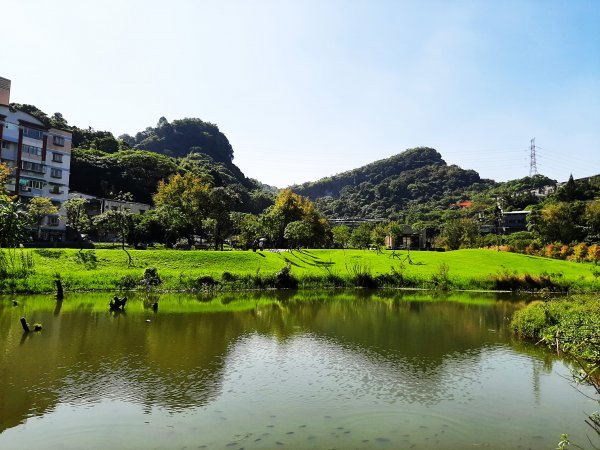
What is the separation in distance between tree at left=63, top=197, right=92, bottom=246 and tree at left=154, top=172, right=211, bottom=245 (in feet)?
38.5

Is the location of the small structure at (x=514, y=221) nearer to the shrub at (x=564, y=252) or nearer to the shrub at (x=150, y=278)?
the shrub at (x=564, y=252)

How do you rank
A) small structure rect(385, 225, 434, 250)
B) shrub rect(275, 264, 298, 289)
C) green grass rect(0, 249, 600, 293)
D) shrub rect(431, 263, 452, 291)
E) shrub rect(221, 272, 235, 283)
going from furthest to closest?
small structure rect(385, 225, 434, 250) → shrub rect(431, 263, 452, 291) → shrub rect(275, 264, 298, 289) → shrub rect(221, 272, 235, 283) → green grass rect(0, 249, 600, 293)

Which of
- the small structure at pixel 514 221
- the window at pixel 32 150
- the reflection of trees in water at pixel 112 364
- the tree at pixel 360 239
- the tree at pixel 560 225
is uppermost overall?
the window at pixel 32 150

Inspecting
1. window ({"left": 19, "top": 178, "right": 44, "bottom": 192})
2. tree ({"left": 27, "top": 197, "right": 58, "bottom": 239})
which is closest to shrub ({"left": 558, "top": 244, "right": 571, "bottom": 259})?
tree ({"left": 27, "top": 197, "right": 58, "bottom": 239})

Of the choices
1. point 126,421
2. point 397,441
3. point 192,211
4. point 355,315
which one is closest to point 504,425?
point 397,441

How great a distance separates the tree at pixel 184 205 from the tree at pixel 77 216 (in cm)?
1174

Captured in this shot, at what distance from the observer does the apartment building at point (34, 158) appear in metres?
77.2

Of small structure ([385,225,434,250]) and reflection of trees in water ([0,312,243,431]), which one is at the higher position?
small structure ([385,225,434,250])

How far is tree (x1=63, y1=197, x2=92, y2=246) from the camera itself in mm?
74062

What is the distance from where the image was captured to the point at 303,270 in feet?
198

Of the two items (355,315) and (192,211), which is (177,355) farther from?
(192,211)

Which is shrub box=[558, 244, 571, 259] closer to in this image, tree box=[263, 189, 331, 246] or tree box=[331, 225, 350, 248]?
tree box=[331, 225, 350, 248]

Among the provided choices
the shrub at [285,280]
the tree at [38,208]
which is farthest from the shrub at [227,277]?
the tree at [38,208]

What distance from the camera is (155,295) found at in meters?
45.3
